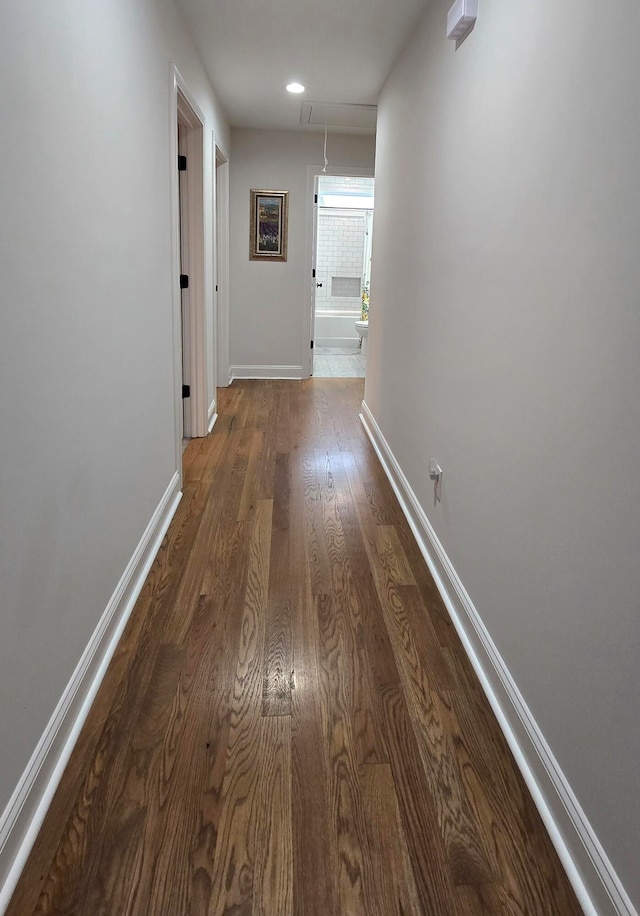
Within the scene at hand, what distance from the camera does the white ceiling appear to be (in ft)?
10.3

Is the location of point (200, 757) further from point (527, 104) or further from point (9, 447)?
point (527, 104)

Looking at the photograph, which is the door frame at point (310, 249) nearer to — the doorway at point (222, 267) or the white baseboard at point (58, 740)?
the doorway at point (222, 267)

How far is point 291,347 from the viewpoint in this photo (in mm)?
6777

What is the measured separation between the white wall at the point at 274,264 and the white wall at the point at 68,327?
378 cm

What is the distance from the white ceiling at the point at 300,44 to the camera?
3.12 m

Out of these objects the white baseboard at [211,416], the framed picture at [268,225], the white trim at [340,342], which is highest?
the framed picture at [268,225]

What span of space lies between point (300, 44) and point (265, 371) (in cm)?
353

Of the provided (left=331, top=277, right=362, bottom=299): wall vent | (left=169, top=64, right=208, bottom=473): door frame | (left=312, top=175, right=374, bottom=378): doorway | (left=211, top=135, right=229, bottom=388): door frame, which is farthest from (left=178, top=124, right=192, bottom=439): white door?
(left=331, top=277, right=362, bottom=299): wall vent

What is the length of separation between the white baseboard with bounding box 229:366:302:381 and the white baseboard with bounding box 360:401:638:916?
4494mm

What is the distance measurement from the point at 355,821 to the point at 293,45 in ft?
12.8

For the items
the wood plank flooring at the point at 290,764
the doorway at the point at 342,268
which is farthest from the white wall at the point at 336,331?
the wood plank flooring at the point at 290,764

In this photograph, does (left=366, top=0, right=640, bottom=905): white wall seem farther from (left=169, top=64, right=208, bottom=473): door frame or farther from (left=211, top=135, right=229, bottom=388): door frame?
(left=211, top=135, right=229, bottom=388): door frame

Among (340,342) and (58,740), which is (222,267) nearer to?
(340,342)

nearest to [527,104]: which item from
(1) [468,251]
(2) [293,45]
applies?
(1) [468,251]
